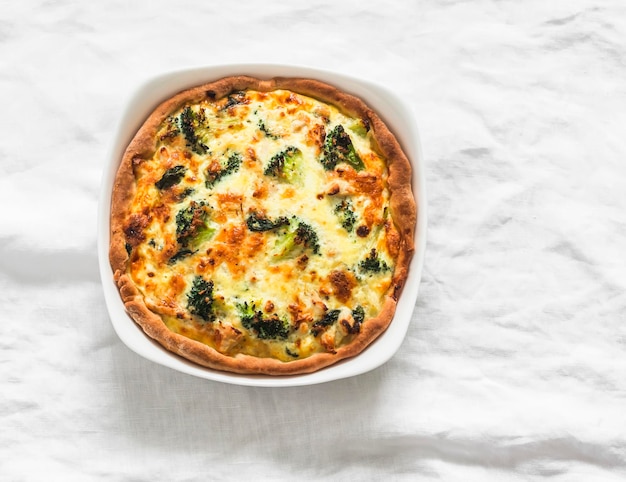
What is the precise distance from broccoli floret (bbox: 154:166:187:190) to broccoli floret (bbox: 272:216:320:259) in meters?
0.61

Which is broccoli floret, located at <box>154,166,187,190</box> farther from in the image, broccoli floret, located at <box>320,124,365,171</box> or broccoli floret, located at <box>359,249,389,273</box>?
broccoli floret, located at <box>359,249,389,273</box>

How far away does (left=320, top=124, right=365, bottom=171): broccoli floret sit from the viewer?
14.0ft

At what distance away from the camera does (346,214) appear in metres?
4.18

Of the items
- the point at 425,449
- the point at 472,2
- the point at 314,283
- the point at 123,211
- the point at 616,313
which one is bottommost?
the point at 425,449

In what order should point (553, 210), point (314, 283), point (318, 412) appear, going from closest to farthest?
point (314, 283), point (318, 412), point (553, 210)

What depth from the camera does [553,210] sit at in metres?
4.85

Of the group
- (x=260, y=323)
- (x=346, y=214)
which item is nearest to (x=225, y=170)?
(x=346, y=214)

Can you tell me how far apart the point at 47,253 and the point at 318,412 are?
1.80 metres

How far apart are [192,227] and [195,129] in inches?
22.4

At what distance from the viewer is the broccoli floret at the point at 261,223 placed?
13.5 ft

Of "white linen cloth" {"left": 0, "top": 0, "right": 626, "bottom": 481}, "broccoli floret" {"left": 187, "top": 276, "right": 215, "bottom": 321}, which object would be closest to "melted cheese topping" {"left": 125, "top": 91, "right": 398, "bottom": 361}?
"broccoli floret" {"left": 187, "top": 276, "right": 215, "bottom": 321}

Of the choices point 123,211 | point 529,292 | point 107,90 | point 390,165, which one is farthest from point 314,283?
point 107,90

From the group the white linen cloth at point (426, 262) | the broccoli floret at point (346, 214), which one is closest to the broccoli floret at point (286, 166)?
the broccoli floret at point (346, 214)

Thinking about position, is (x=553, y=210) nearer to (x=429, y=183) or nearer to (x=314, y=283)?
(x=429, y=183)
